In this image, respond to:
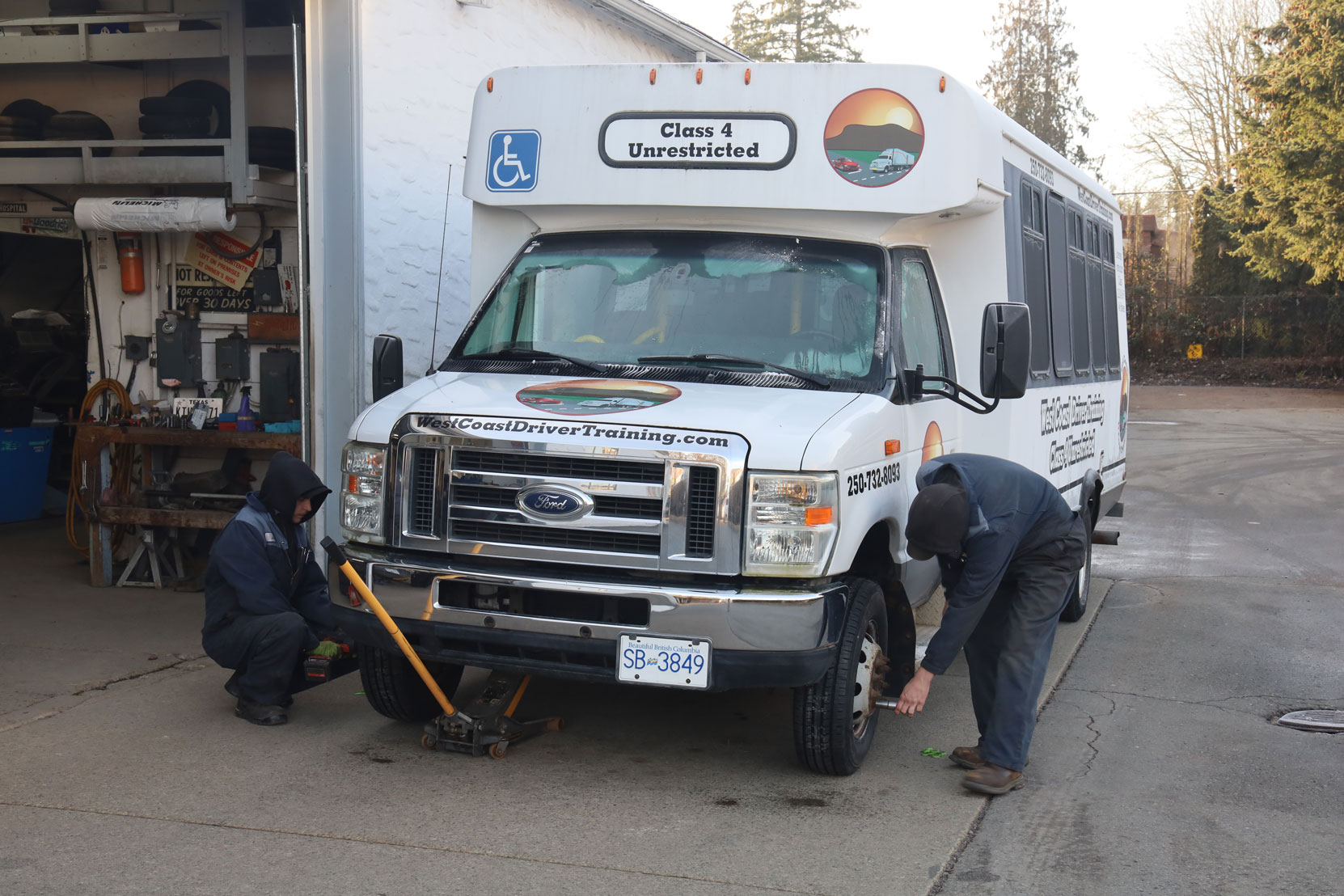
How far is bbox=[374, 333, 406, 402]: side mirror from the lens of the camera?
6445 mm

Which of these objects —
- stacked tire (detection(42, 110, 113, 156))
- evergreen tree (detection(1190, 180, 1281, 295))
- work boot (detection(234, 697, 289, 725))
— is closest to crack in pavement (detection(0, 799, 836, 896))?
work boot (detection(234, 697, 289, 725))

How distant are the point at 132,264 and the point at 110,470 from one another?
1.55 meters

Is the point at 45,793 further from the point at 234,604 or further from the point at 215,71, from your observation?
the point at 215,71

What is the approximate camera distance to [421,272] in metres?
9.23

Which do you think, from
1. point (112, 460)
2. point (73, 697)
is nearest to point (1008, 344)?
point (73, 697)

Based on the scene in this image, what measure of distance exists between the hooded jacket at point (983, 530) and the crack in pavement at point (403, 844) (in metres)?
1.36

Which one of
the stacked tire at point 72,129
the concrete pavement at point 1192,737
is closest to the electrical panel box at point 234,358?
the stacked tire at point 72,129

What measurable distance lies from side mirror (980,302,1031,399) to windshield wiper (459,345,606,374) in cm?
175

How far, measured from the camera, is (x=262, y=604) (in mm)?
6324

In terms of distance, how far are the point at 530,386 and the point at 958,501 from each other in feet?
6.00

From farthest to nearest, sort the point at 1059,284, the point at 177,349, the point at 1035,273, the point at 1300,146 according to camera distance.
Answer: the point at 1300,146, the point at 177,349, the point at 1059,284, the point at 1035,273

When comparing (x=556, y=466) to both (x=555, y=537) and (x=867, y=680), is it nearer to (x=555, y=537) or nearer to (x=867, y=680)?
(x=555, y=537)

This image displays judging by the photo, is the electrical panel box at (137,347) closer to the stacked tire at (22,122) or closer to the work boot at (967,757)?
the stacked tire at (22,122)

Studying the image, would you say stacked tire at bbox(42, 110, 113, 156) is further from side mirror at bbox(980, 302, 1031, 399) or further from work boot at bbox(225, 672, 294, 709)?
side mirror at bbox(980, 302, 1031, 399)
